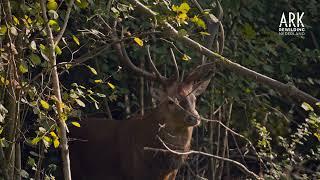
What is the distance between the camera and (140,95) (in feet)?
28.6

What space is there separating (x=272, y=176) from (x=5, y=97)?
2.26 m

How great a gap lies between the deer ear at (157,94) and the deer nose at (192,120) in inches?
20.7

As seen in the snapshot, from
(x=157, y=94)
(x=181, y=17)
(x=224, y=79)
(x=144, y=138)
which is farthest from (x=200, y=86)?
(x=181, y=17)

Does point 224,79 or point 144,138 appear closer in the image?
point 144,138

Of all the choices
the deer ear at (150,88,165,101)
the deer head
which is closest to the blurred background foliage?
the deer head

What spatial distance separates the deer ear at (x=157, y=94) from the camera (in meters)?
7.74

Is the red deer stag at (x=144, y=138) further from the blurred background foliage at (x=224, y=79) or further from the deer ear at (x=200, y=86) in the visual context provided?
the blurred background foliage at (x=224, y=79)

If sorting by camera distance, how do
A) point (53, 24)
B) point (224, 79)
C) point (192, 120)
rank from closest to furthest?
point (53, 24)
point (192, 120)
point (224, 79)

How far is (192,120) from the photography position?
24.0 ft

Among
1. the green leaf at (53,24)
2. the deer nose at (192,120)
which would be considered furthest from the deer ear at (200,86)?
the green leaf at (53,24)

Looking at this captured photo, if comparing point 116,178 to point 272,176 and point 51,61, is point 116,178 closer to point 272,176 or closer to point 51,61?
point 272,176

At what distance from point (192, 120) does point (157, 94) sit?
25.0 inches

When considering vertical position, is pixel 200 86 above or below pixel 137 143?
above

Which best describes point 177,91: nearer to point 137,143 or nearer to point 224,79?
point 137,143
